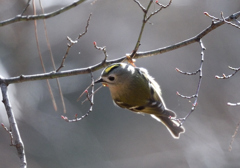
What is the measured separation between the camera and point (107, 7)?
461 centimetres

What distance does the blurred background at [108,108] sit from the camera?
392 cm

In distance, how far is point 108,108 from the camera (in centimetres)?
396

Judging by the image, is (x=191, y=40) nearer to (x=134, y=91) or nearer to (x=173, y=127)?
(x=134, y=91)

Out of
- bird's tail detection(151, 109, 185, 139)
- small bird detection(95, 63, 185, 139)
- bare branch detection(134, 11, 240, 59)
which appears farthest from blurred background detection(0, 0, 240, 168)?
bare branch detection(134, 11, 240, 59)

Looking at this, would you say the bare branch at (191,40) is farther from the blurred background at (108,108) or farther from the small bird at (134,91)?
the blurred background at (108,108)

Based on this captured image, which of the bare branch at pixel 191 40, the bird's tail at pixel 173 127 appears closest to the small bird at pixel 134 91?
the bird's tail at pixel 173 127

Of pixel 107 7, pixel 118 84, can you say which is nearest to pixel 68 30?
pixel 107 7

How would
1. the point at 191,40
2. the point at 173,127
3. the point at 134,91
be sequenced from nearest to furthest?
1. the point at 191,40
2. the point at 134,91
3. the point at 173,127

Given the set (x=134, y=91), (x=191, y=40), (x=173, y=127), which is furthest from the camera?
(x=173, y=127)

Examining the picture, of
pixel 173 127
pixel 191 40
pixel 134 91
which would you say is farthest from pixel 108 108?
pixel 191 40

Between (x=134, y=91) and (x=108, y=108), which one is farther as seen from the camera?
(x=108, y=108)

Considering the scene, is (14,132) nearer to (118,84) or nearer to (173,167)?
(118,84)

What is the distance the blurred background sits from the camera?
3920mm

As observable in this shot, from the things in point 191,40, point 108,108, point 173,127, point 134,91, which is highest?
point 191,40
